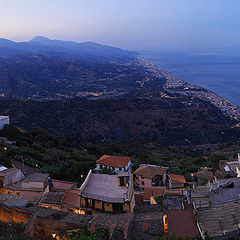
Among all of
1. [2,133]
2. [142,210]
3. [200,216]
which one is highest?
[200,216]

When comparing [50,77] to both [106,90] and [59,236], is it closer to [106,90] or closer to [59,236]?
[106,90]

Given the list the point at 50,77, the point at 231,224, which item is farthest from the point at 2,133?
the point at 50,77

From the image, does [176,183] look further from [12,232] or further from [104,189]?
[12,232]

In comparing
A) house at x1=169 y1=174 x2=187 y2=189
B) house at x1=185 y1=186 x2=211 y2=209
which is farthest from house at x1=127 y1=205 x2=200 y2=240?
house at x1=169 y1=174 x2=187 y2=189

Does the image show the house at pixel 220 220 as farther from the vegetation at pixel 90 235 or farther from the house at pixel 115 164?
the house at pixel 115 164

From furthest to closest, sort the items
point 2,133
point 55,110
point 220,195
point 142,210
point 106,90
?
point 106,90
point 55,110
point 2,133
point 142,210
point 220,195

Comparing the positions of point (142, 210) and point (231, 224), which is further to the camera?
point (142, 210)

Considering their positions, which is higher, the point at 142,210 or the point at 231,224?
the point at 231,224
